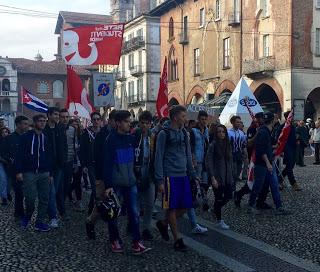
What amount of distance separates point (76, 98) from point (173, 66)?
31216 millimetres

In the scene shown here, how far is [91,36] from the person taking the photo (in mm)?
11203

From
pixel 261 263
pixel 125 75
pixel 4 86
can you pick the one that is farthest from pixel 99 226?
pixel 4 86

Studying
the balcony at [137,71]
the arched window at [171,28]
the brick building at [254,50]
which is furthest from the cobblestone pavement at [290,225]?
the balcony at [137,71]

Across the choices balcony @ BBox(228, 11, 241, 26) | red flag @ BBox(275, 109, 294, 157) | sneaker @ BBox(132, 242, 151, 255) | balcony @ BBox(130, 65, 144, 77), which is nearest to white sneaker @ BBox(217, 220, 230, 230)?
sneaker @ BBox(132, 242, 151, 255)

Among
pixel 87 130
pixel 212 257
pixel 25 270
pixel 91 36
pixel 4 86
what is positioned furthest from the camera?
pixel 4 86

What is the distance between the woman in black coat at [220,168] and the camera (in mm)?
7566

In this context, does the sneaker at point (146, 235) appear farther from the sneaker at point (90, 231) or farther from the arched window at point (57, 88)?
the arched window at point (57, 88)

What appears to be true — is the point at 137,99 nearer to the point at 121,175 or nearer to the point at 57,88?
the point at 57,88

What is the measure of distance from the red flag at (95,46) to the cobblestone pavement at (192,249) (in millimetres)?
4033

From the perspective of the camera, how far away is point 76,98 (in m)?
10.5

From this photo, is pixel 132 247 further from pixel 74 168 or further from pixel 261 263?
pixel 74 168

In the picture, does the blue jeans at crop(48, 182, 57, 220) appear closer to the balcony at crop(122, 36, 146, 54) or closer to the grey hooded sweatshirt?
the grey hooded sweatshirt

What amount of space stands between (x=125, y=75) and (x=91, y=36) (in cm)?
4590

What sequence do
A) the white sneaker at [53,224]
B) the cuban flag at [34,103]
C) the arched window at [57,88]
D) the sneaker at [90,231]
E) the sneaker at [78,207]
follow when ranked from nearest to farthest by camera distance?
the sneaker at [90,231]
the white sneaker at [53,224]
the sneaker at [78,207]
the cuban flag at [34,103]
the arched window at [57,88]
